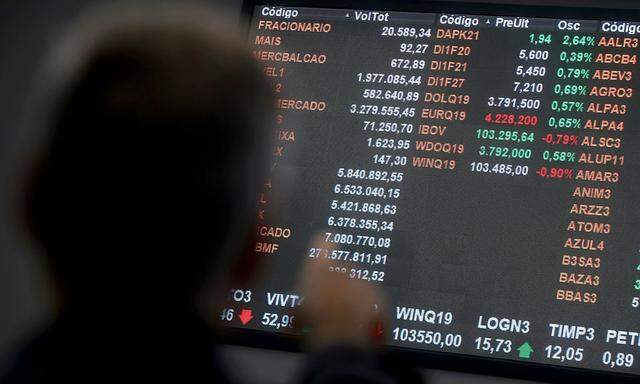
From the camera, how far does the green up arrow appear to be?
2.02m

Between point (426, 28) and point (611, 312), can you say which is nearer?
point (611, 312)

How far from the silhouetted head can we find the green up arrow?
1.60m

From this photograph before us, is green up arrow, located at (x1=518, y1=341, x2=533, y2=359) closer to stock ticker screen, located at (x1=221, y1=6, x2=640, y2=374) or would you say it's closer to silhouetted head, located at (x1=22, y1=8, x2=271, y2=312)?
stock ticker screen, located at (x1=221, y1=6, x2=640, y2=374)

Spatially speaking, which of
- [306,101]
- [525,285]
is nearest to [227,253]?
[525,285]

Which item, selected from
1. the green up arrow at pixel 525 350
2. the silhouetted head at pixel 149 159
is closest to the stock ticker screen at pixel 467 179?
the green up arrow at pixel 525 350

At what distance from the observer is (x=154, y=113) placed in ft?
1.68

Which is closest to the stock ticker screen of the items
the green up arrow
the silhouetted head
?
the green up arrow

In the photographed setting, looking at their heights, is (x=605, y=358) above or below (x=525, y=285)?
below

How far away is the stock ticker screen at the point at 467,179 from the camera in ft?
6.69

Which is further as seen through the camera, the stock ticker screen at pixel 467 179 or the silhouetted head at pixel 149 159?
the stock ticker screen at pixel 467 179

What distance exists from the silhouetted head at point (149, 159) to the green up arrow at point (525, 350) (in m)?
1.60

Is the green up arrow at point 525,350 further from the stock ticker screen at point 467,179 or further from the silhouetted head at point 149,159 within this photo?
the silhouetted head at point 149,159

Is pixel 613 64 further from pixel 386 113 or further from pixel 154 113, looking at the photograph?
pixel 154 113

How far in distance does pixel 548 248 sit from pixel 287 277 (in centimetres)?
59
